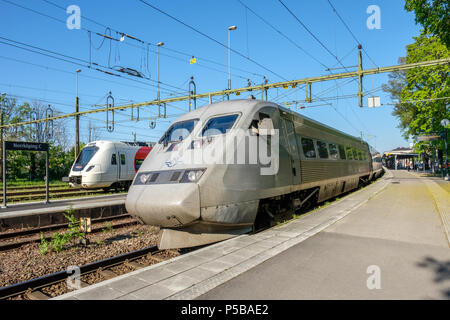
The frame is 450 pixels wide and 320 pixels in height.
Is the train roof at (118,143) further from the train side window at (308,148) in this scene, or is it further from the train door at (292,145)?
the train door at (292,145)

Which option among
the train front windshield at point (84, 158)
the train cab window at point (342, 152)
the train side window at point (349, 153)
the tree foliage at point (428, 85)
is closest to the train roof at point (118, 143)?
the train front windshield at point (84, 158)

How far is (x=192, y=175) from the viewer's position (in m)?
5.11

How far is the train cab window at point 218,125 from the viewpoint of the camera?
597 cm

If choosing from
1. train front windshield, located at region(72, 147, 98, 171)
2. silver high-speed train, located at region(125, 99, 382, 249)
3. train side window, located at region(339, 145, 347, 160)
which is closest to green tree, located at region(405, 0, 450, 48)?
train side window, located at region(339, 145, 347, 160)

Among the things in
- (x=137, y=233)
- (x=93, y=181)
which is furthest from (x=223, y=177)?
(x=93, y=181)

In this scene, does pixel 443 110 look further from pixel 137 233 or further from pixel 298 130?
pixel 137 233

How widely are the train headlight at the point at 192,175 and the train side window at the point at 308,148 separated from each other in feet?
13.8

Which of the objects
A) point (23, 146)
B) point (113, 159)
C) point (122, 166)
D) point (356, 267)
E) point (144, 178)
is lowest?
point (356, 267)

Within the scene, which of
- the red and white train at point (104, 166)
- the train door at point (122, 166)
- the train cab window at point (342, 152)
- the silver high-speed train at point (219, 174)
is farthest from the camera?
the train door at point (122, 166)

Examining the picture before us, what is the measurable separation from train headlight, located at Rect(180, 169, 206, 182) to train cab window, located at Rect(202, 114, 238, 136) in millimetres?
1139

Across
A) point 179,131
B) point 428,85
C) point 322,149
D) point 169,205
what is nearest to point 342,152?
point 322,149

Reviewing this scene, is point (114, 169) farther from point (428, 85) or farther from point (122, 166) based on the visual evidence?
point (428, 85)

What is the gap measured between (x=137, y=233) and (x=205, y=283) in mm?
5413

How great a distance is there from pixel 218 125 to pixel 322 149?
538 centimetres
